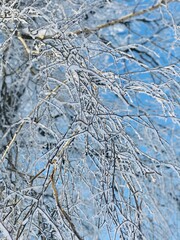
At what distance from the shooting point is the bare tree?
5.94 feet

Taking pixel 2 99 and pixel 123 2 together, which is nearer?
pixel 2 99

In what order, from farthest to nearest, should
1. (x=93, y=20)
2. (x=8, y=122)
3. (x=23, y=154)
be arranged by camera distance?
1. (x=93, y=20)
2. (x=8, y=122)
3. (x=23, y=154)

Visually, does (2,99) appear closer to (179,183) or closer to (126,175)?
(179,183)

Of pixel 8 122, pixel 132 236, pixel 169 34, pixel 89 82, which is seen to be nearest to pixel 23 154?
pixel 8 122

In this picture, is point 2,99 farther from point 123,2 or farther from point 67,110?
point 123,2

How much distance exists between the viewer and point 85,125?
1.78 m

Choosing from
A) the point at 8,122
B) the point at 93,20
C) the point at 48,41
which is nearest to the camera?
the point at 48,41

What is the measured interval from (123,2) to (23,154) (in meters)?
1.73

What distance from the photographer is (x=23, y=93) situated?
3.31m

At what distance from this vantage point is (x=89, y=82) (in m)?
1.98

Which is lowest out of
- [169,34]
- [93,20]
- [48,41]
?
[48,41]

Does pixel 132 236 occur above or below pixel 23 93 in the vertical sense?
below

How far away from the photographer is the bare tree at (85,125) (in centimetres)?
181

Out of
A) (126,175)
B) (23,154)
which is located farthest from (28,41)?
(126,175)
